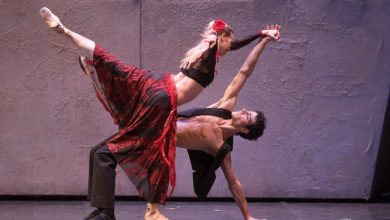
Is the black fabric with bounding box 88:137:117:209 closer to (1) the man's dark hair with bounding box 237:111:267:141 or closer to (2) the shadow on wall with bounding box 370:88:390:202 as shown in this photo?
(1) the man's dark hair with bounding box 237:111:267:141

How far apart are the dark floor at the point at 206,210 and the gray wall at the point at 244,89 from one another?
0.55ft

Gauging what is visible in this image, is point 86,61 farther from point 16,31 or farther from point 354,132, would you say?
point 354,132

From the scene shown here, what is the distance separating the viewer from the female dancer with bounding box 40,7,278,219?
3570mm

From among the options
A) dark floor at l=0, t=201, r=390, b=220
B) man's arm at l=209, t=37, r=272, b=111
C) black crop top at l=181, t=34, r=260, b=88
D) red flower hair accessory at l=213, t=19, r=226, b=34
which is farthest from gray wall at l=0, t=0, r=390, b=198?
black crop top at l=181, t=34, r=260, b=88

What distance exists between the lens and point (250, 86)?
5227 millimetres

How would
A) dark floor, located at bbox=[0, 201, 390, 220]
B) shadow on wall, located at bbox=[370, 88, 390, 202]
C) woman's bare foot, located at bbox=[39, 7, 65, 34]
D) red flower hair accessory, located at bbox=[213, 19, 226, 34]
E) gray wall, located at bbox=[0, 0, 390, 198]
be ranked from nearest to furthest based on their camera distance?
1. woman's bare foot, located at bbox=[39, 7, 65, 34]
2. red flower hair accessory, located at bbox=[213, 19, 226, 34]
3. dark floor, located at bbox=[0, 201, 390, 220]
4. gray wall, located at bbox=[0, 0, 390, 198]
5. shadow on wall, located at bbox=[370, 88, 390, 202]

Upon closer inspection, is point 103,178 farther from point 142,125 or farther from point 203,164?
point 203,164

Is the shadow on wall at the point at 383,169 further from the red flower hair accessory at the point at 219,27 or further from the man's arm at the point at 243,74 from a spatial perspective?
the red flower hair accessory at the point at 219,27

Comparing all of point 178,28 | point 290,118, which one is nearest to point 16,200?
point 178,28

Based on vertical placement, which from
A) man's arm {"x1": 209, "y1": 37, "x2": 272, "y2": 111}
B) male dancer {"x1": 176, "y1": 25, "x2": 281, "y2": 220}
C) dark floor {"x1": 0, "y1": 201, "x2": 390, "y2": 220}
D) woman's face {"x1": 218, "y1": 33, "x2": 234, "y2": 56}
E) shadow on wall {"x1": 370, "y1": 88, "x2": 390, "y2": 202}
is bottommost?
dark floor {"x1": 0, "y1": 201, "x2": 390, "y2": 220}

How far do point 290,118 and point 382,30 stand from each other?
106 centimetres

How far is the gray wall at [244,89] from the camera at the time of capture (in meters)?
5.10

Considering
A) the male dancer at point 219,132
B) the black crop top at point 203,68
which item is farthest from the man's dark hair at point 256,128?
the black crop top at point 203,68

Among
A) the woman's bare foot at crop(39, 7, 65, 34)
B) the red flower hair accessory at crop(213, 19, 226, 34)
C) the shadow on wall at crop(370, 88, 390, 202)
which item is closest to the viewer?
the woman's bare foot at crop(39, 7, 65, 34)
